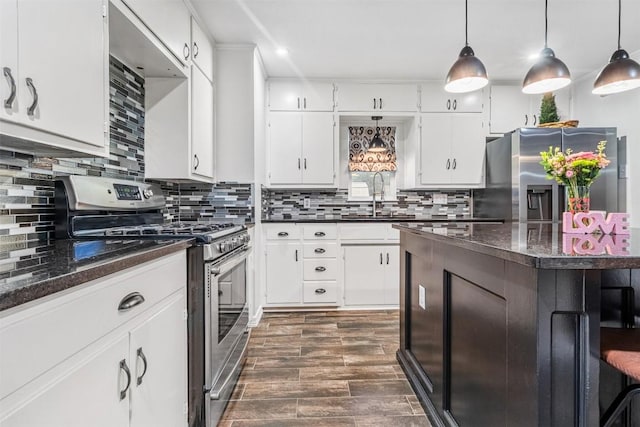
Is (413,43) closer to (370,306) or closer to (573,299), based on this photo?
(370,306)

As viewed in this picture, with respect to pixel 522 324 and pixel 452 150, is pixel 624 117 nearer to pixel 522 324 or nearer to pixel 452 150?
pixel 452 150

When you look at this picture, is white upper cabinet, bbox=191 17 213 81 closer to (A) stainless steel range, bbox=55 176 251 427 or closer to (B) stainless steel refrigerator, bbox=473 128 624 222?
(A) stainless steel range, bbox=55 176 251 427

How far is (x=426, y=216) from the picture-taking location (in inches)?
171

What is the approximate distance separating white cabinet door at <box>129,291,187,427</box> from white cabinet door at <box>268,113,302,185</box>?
2.46m

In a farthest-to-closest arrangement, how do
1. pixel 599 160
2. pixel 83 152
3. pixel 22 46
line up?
pixel 599 160 → pixel 83 152 → pixel 22 46

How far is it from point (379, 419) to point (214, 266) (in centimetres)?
113

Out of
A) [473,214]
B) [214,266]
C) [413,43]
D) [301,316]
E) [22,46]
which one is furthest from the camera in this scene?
[473,214]

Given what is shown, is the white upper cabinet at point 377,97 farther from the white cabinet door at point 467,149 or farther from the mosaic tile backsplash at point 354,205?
the mosaic tile backsplash at point 354,205

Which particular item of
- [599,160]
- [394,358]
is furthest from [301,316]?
[599,160]

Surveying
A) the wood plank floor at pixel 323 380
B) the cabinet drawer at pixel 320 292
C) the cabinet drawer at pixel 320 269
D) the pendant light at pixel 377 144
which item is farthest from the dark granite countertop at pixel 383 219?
the wood plank floor at pixel 323 380

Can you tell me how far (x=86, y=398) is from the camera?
870mm

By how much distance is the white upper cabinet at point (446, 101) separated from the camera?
397 cm

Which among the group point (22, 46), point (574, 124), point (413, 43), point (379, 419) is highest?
point (413, 43)

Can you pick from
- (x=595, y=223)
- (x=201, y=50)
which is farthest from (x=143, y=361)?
(x=201, y=50)
